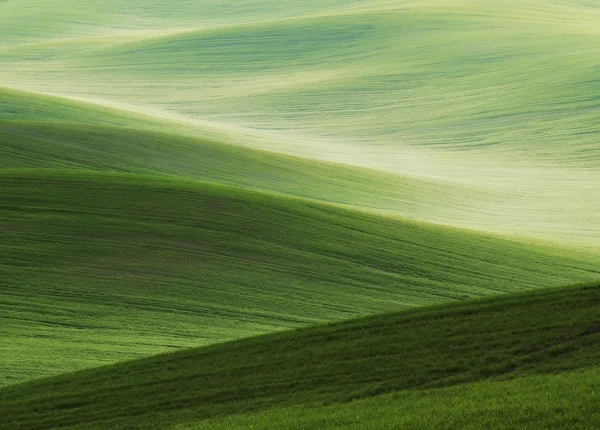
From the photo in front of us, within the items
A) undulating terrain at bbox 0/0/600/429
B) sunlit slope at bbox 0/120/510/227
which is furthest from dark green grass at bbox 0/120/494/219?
undulating terrain at bbox 0/0/600/429

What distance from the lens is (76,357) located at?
15.5 meters

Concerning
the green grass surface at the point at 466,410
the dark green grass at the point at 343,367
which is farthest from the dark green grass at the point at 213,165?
the green grass surface at the point at 466,410

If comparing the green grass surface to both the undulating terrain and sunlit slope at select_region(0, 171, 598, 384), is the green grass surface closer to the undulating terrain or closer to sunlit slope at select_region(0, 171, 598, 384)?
the undulating terrain

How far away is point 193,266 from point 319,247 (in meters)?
3.30

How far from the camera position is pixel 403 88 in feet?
186

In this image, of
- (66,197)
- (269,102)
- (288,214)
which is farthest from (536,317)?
(269,102)

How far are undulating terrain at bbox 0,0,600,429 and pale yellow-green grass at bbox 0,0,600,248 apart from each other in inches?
8.6

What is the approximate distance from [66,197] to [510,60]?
127 feet

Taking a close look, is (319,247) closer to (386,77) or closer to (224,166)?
(224,166)

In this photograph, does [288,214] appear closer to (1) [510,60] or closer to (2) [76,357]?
(2) [76,357]

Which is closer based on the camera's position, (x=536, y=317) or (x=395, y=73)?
(x=536, y=317)

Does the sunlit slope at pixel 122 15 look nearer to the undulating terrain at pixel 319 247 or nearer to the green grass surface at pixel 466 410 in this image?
the undulating terrain at pixel 319 247

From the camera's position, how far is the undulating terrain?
36.5 ft

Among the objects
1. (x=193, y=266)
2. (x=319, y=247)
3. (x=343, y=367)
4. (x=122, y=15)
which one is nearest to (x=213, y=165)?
(x=319, y=247)
